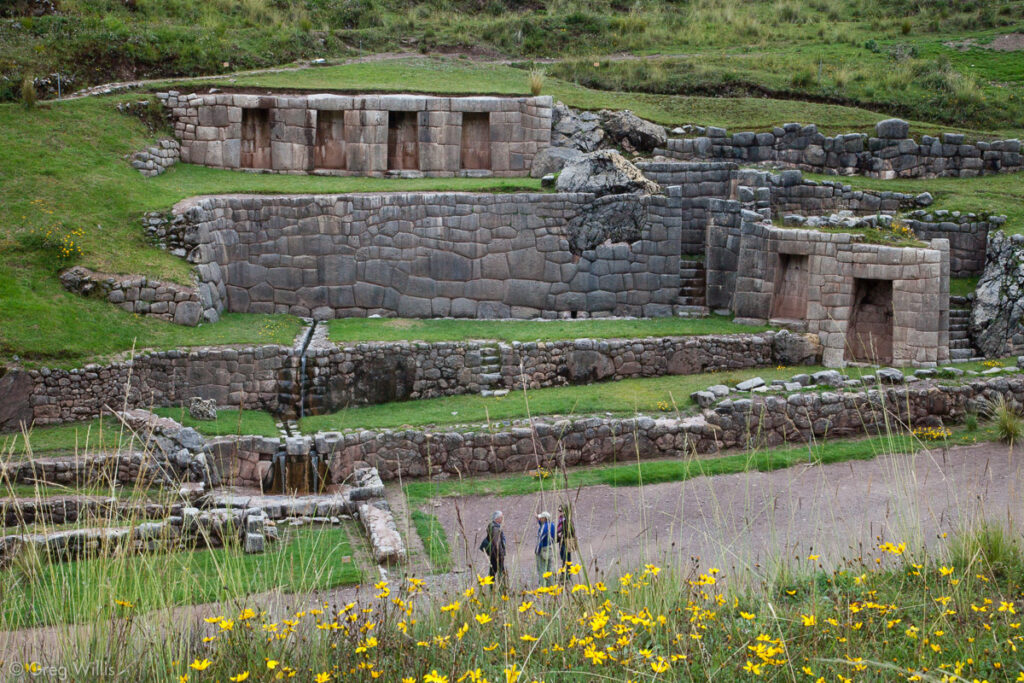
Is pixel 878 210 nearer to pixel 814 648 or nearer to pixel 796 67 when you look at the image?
pixel 796 67

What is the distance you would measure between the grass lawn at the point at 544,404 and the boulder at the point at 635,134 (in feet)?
25.3

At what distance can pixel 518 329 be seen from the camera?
1889 cm

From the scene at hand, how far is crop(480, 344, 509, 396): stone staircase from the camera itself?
17.5 meters

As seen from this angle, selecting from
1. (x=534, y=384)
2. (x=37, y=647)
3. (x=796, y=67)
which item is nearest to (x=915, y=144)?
(x=796, y=67)

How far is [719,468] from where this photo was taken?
14.3m

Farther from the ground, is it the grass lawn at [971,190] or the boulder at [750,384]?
the grass lawn at [971,190]

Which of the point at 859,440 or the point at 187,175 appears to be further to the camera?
the point at 187,175

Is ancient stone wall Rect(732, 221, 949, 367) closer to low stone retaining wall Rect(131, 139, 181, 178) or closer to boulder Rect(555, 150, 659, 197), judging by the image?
boulder Rect(555, 150, 659, 197)

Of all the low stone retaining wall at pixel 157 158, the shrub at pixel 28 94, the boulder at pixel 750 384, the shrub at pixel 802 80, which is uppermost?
the shrub at pixel 802 80

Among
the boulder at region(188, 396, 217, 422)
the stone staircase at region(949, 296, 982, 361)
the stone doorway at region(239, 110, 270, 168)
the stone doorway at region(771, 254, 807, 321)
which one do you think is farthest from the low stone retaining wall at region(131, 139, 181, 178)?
the stone staircase at region(949, 296, 982, 361)

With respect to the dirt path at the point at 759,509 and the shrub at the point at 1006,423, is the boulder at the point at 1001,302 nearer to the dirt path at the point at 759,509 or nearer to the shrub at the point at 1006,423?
the shrub at the point at 1006,423

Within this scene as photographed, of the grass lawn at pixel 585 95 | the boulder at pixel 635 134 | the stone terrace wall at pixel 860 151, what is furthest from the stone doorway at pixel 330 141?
the stone terrace wall at pixel 860 151

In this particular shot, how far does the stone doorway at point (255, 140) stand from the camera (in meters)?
22.8

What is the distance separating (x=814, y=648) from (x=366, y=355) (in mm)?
12326
